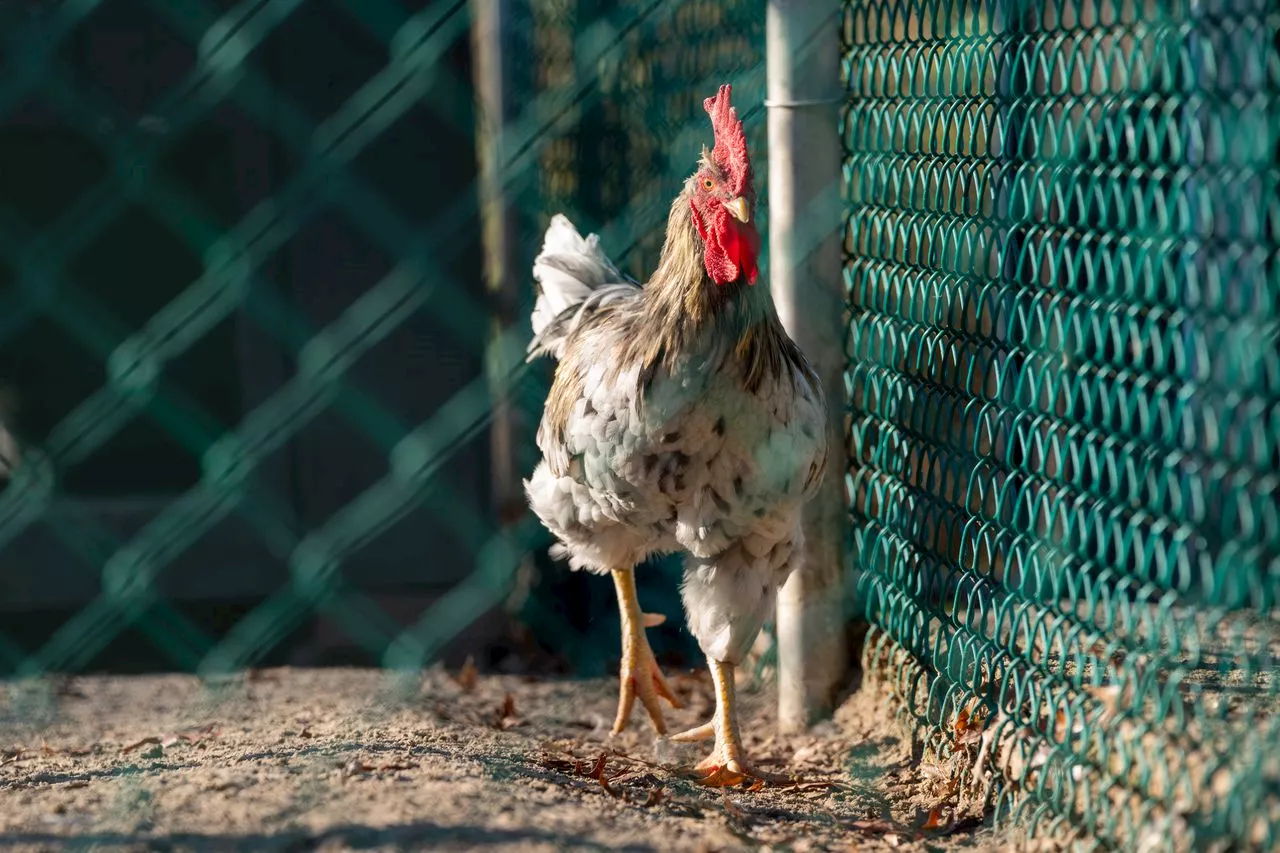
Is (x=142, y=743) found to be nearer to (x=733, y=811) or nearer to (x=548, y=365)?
(x=733, y=811)

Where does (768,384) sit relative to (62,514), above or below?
above

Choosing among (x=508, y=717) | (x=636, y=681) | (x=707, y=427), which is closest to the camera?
(x=707, y=427)

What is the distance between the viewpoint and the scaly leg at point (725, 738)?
3.15m

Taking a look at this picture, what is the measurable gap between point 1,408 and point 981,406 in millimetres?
4014

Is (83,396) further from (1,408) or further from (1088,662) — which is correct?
(1088,662)

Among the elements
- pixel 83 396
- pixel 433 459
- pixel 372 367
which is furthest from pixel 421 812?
pixel 83 396

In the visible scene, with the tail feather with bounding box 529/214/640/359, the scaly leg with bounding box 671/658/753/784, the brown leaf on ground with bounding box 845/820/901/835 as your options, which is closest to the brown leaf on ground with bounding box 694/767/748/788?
the scaly leg with bounding box 671/658/753/784

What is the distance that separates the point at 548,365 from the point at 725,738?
1.59 m

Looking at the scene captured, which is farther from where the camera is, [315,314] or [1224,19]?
[315,314]

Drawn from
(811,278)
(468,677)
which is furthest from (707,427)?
(468,677)

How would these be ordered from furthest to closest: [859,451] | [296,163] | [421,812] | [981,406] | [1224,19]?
[296,163] < [859,451] < [981,406] < [421,812] < [1224,19]

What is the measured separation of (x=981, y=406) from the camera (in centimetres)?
281

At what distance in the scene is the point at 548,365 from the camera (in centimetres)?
438

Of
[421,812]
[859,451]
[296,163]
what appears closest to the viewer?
[421,812]
